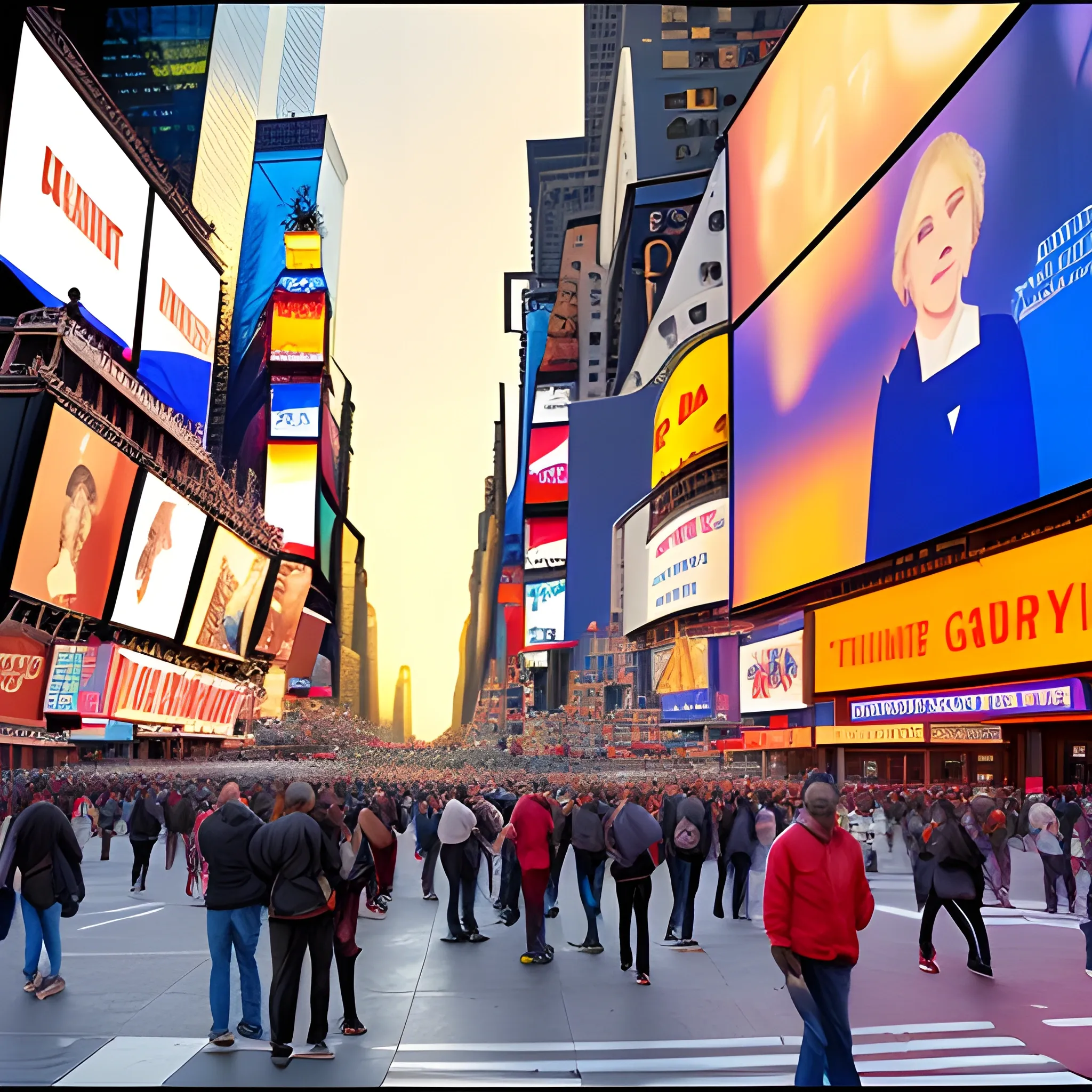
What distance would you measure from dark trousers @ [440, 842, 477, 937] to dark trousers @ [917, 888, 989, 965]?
4.51m

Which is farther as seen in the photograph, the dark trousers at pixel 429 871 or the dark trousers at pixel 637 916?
the dark trousers at pixel 429 871

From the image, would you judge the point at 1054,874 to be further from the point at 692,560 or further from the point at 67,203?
the point at 692,560

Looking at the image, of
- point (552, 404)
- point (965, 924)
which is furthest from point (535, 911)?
point (552, 404)

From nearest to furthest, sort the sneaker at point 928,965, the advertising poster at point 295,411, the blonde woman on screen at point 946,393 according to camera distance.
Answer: the sneaker at point 928,965 < the blonde woman on screen at point 946,393 < the advertising poster at point 295,411

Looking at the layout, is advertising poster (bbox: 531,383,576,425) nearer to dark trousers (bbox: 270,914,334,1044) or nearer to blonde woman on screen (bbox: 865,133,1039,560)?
A: blonde woman on screen (bbox: 865,133,1039,560)

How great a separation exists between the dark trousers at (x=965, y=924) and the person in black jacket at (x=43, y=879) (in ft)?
22.9

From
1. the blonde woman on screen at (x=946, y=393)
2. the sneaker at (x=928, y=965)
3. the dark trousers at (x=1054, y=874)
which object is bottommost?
the sneaker at (x=928, y=965)

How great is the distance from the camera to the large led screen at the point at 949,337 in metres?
13.3

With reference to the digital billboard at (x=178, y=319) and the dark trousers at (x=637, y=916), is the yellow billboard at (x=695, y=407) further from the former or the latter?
the dark trousers at (x=637, y=916)

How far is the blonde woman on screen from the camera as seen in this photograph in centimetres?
1443

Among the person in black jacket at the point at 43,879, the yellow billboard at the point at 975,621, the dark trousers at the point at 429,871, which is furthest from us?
the dark trousers at the point at 429,871

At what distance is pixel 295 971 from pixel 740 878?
7.92m

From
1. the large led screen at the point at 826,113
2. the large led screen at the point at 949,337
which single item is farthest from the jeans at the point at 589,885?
the large led screen at the point at 826,113

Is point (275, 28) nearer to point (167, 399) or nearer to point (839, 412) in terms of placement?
point (167, 399)
